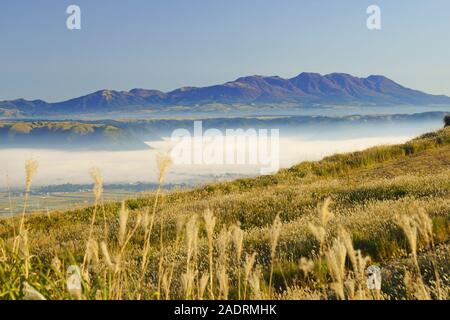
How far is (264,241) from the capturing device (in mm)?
10547

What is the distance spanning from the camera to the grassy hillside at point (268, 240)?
15.0 ft

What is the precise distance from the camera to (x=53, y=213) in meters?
22.5

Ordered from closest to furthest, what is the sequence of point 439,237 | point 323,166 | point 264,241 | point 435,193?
point 439,237 → point 264,241 → point 435,193 → point 323,166

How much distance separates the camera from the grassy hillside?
4.58 meters

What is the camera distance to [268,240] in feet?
34.5
